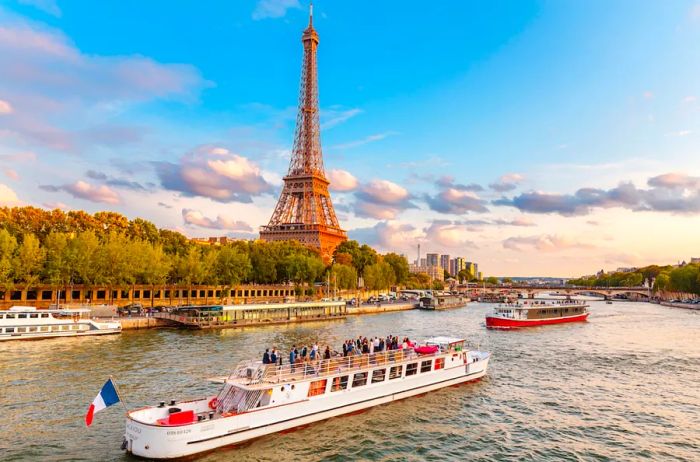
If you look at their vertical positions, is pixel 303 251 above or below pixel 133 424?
above

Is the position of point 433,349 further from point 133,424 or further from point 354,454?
point 133,424

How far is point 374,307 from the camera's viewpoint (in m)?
111

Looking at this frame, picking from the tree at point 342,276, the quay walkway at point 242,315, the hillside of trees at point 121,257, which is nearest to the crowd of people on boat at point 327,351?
the quay walkway at point 242,315

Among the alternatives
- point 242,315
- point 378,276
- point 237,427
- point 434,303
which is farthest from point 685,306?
point 237,427

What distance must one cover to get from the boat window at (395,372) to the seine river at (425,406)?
1651 mm

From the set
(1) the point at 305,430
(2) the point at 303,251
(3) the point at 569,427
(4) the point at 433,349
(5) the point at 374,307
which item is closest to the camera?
(1) the point at 305,430

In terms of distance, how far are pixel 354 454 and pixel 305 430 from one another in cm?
382

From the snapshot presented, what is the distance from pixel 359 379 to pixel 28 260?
56.1 meters

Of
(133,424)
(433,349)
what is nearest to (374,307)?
(433,349)

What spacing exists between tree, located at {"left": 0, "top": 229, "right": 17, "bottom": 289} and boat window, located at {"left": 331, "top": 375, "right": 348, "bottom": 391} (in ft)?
175

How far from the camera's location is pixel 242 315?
72.9 m

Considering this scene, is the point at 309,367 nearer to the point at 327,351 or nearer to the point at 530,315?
the point at 327,351

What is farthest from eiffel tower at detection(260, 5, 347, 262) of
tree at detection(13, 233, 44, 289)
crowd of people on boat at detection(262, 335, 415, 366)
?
crowd of people on boat at detection(262, 335, 415, 366)

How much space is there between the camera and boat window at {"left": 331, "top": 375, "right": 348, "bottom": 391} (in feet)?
96.1
